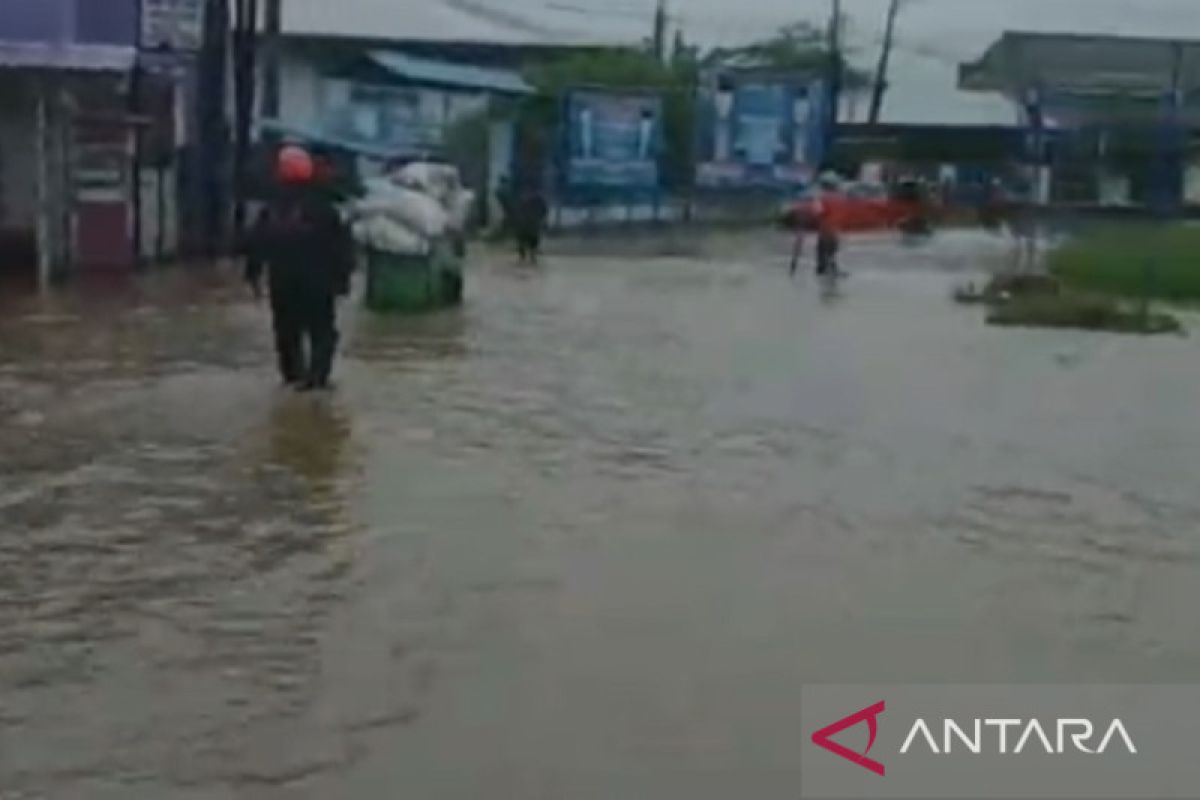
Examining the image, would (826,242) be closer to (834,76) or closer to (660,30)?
(834,76)

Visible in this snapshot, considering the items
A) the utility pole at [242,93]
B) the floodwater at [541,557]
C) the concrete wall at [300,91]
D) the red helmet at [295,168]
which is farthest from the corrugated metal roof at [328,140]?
the red helmet at [295,168]

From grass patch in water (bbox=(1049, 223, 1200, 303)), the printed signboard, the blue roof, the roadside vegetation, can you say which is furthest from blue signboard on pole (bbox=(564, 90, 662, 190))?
the printed signboard

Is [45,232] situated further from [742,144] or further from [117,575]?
[742,144]

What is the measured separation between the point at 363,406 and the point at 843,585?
6959 mm

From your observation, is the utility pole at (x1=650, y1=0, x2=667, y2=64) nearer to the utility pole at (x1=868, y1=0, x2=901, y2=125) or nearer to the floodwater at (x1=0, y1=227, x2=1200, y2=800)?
the utility pole at (x1=868, y1=0, x2=901, y2=125)

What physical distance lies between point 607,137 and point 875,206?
8111 millimetres

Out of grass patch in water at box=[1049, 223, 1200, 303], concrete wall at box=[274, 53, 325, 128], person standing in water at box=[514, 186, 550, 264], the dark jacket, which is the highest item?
the dark jacket

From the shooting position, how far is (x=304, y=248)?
18.5 meters

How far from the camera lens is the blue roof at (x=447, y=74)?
62812 mm

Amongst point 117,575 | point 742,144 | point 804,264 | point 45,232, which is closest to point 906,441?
point 117,575

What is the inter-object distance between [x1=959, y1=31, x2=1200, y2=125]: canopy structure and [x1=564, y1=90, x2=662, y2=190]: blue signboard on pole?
8.80 metres

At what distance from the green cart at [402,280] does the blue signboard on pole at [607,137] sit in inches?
1178

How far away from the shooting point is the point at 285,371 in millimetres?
19062

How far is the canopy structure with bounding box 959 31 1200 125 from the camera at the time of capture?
62250mm
